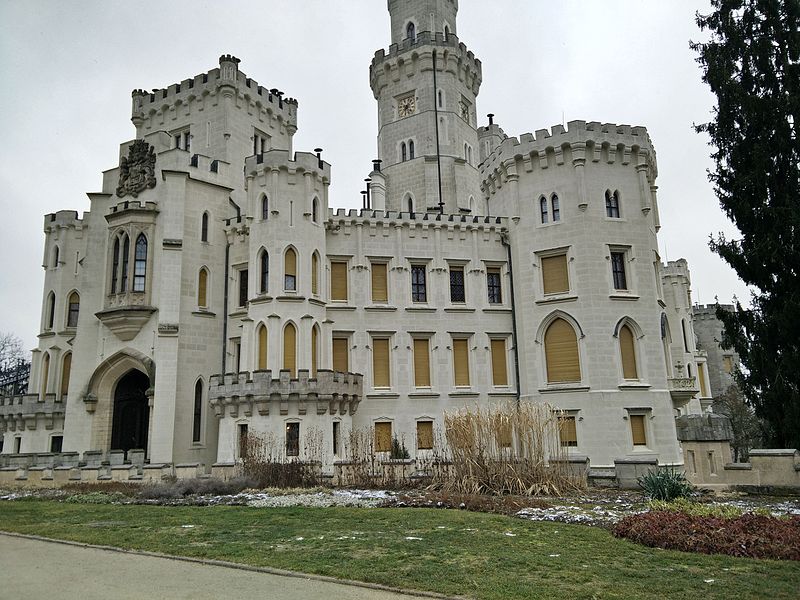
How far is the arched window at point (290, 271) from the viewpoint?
28.9 meters

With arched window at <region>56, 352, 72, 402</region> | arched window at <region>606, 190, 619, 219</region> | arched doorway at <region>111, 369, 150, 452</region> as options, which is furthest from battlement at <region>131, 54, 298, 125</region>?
arched window at <region>606, 190, 619, 219</region>

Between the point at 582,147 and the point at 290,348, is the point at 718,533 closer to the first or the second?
the point at 290,348

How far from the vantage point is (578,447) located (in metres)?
28.1

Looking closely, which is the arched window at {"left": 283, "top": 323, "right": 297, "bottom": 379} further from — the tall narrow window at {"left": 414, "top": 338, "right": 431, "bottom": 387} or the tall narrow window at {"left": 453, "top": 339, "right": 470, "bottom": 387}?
the tall narrow window at {"left": 453, "top": 339, "right": 470, "bottom": 387}

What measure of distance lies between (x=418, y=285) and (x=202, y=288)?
10716 mm

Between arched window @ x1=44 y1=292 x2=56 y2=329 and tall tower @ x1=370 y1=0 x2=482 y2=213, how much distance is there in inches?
806

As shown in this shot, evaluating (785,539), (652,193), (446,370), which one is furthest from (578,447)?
(785,539)

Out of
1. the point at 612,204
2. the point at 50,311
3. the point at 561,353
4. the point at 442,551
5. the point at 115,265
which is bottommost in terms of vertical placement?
the point at 442,551

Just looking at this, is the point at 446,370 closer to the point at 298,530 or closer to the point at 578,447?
the point at 578,447

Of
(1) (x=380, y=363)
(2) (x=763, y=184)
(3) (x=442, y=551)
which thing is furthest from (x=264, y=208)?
(3) (x=442, y=551)

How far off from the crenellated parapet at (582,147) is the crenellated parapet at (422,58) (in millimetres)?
10541

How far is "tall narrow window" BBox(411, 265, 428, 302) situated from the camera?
32250 mm

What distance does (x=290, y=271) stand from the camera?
29125 mm

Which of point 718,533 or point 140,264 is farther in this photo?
point 140,264
